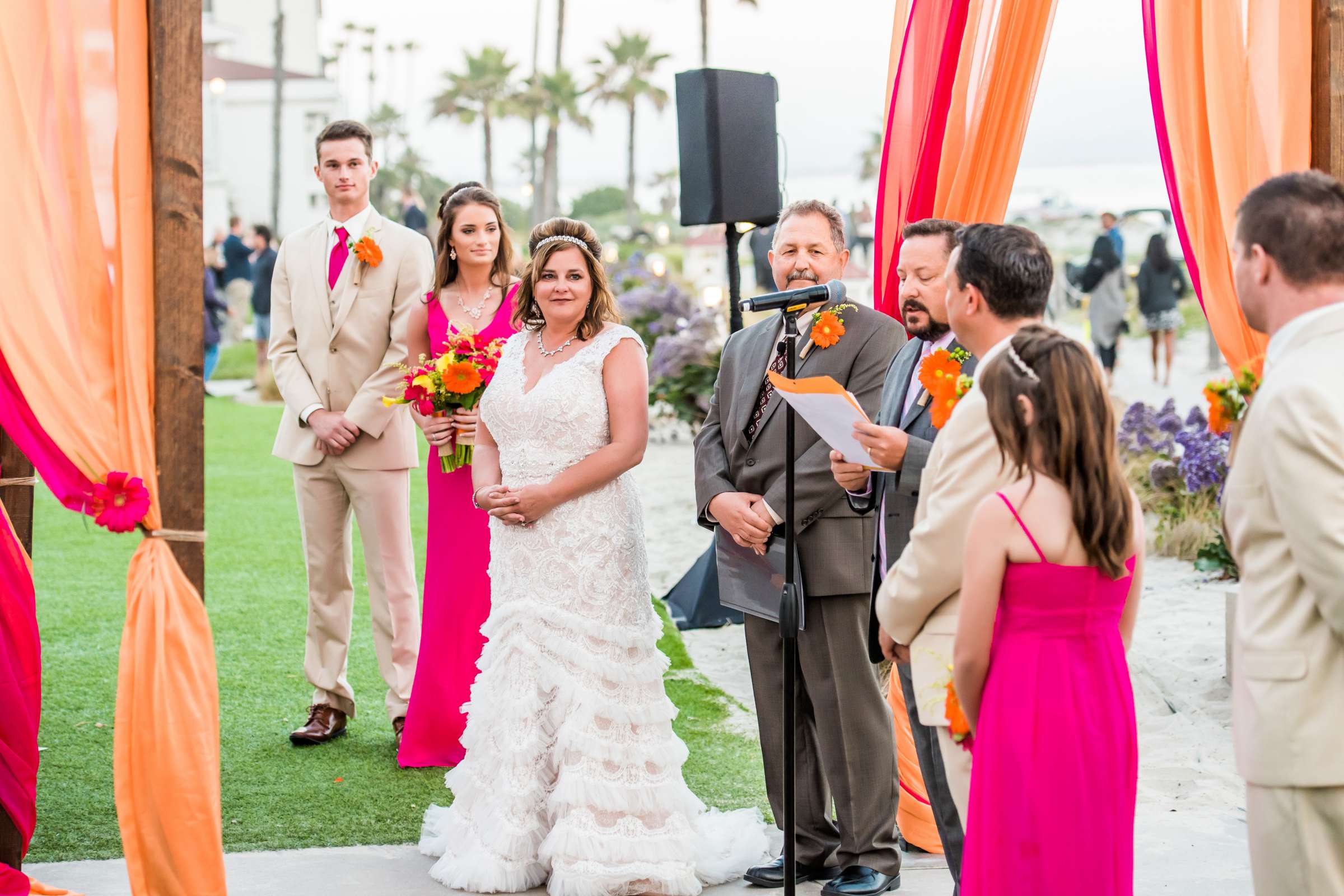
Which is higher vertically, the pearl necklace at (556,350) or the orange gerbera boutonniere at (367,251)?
the orange gerbera boutonniere at (367,251)

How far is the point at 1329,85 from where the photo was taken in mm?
3871

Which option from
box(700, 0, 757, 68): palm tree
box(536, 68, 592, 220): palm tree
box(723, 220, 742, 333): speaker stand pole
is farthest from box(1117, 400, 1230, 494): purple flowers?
box(536, 68, 592, 220): palm tree

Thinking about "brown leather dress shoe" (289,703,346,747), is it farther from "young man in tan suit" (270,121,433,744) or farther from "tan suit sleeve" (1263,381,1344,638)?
"tan suit sleeve" (1263,381,1344,638)

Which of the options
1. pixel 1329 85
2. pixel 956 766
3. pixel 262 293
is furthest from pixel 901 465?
pixel 262 293

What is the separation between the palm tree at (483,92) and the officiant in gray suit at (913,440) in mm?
56302

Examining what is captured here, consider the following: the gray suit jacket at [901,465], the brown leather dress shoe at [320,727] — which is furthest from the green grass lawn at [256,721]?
the gray suit jacket at [901,465]

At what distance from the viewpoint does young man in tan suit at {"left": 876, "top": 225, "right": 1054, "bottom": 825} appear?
111 inches

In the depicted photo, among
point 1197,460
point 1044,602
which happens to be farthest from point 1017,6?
point 1197,460

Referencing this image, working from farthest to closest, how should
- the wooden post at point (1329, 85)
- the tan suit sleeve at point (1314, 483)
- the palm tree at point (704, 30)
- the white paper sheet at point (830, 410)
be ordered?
the palm tree at point (704, 30) → the wooden post at point (1329, 85) → the white paper sheet at point (830, 410) → the tan suit sleeve at point (1314, 483)

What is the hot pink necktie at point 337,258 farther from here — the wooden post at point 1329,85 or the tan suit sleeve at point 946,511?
the wooden post at point 1329,85

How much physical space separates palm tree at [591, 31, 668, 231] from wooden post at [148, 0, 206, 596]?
51.3 m

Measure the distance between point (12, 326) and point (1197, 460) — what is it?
7.45 m

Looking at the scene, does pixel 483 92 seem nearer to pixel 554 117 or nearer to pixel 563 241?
pixel 554 117

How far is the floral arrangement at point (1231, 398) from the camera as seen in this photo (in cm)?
273
